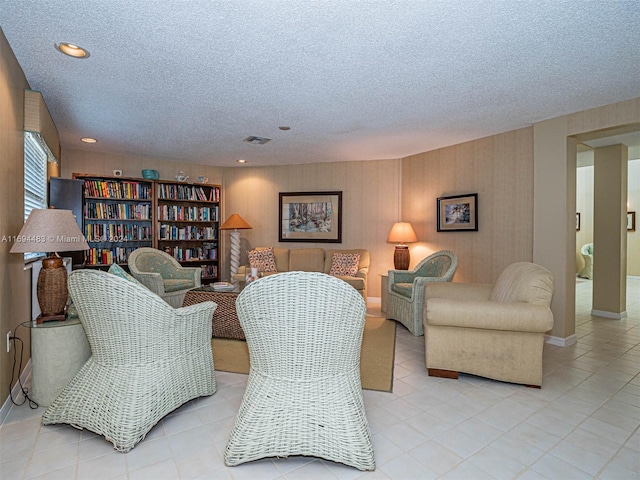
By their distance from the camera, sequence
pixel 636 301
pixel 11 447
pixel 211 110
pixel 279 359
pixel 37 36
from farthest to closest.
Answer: pixel 636 301
pixel 211 110
pixel 37 36
pixel 11 447
pixel 279 359

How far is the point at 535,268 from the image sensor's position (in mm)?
2926

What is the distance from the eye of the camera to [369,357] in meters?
3.37

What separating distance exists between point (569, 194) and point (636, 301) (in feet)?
13.7

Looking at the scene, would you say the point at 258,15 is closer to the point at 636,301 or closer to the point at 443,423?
the point at 443,423

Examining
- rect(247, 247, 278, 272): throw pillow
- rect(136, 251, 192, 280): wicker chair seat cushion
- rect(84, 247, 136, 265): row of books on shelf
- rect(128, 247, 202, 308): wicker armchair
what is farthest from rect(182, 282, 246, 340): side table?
rect(84, 247, 136, 265): row of books on shelf

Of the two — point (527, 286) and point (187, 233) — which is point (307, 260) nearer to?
point (187, 233)

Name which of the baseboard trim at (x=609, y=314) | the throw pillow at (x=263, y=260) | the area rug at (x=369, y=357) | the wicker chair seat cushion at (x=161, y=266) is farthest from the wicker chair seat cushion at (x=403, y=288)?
the baseboard trim at (x=609, y=314)

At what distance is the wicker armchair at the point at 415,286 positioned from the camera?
419cm

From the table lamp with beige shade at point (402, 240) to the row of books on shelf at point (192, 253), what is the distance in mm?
3253

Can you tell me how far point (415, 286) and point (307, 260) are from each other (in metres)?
2.32

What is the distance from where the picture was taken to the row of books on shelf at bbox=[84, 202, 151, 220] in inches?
215

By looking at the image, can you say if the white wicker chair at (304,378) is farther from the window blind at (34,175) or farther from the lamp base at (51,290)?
the window blind at (34,175)

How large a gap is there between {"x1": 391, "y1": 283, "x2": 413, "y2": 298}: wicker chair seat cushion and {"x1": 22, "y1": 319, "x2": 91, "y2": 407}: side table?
10.8 ft

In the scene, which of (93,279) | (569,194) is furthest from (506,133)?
(93,279)
